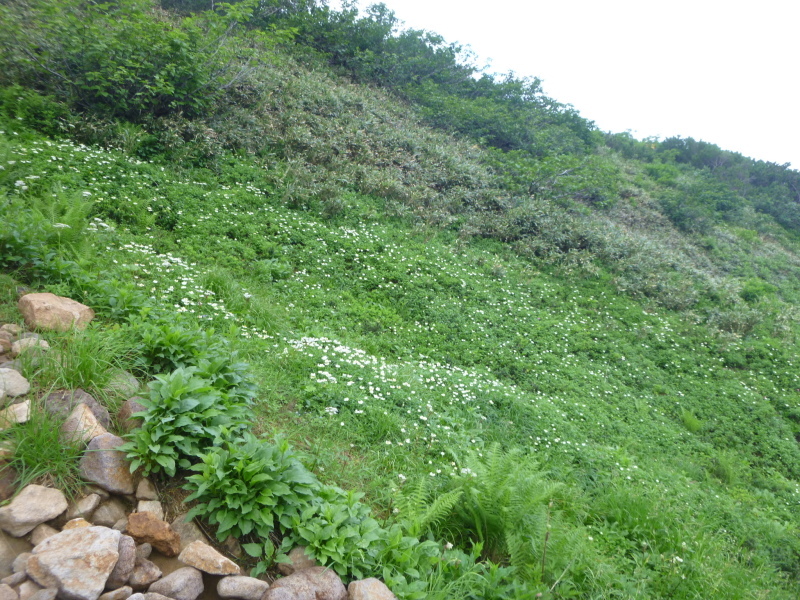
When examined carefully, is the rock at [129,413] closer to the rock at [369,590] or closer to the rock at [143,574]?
the rock at [143,574]

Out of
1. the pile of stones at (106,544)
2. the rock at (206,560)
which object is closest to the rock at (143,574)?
the pile of stones at (106,544)

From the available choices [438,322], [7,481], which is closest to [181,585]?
[7,481]

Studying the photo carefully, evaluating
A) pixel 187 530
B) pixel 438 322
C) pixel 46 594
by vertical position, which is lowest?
pixel 187 530

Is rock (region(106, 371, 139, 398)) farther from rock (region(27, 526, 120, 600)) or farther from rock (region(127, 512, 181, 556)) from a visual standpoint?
rock (region(27, 526, 120, 600))

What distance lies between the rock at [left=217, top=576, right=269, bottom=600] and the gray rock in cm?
72

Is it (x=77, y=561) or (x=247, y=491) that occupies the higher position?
(x=247, y=491)

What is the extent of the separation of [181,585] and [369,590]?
0.99 m

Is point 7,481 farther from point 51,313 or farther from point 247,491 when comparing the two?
point 51,313

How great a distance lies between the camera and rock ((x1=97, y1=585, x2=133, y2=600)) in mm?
2053

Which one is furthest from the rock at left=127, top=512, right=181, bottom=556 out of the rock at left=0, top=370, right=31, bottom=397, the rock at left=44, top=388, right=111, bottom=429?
the rock at left=0, top=370, right=31, bottom=397

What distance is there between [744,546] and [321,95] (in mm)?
15900

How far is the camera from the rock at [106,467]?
258 cm

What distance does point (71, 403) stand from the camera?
113 inches

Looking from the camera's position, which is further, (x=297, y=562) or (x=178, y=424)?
(x=178, y=424)
